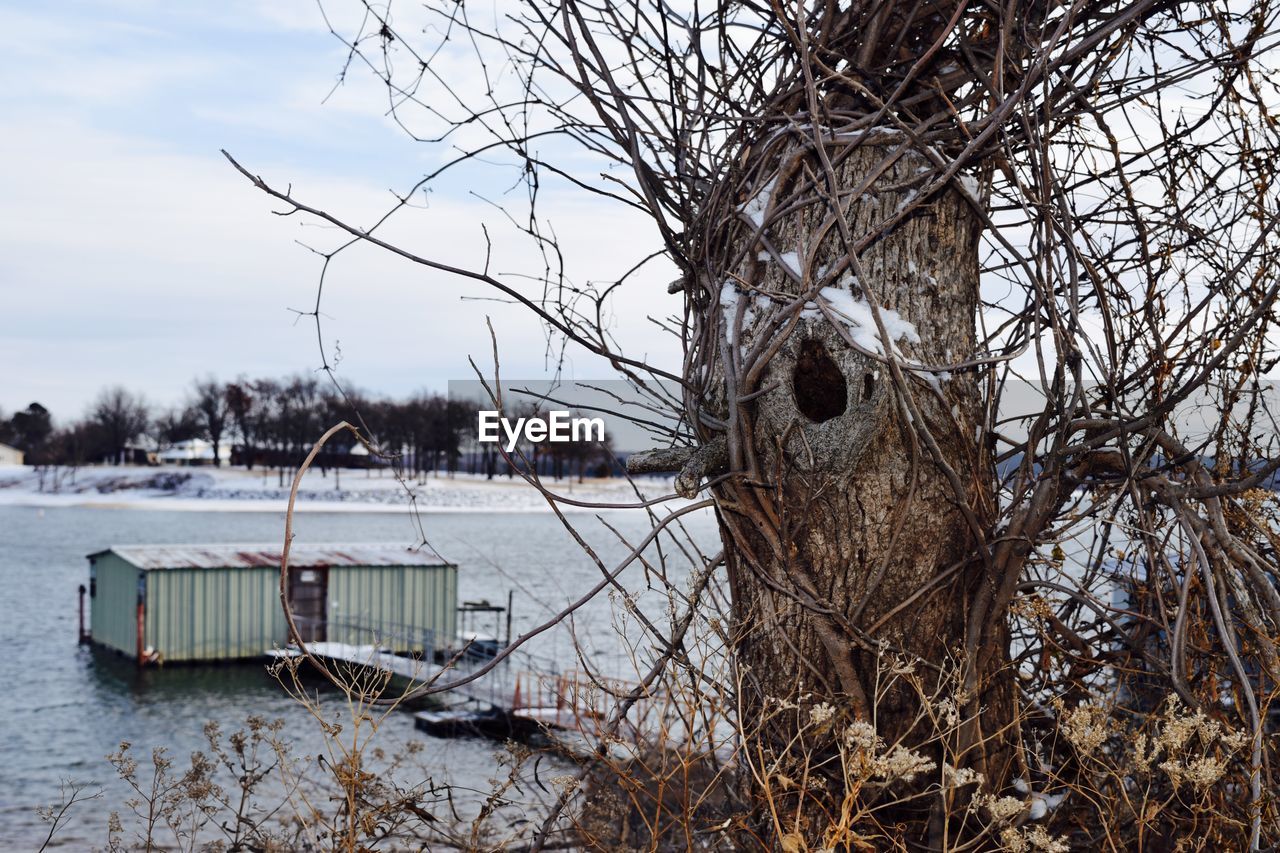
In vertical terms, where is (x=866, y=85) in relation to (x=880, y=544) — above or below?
above

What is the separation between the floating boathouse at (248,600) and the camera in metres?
24.8

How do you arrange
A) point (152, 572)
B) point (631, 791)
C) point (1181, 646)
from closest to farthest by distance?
point (631, 791) → point (1181, 646) → point (152, 572)

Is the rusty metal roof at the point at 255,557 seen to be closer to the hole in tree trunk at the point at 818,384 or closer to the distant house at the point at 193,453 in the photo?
the hole in tree trunk at the point at 818,384

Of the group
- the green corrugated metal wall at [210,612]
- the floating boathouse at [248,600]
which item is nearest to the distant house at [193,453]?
the floating boathouse at [248,600]

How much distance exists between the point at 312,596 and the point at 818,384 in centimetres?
2463

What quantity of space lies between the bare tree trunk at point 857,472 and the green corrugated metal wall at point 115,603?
25116 millimetres

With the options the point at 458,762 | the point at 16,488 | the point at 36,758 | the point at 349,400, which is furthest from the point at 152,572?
the point at 16,488

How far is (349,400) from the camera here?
8.61 feet

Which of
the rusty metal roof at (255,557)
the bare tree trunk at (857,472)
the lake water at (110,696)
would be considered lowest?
the lake water at (110,696)

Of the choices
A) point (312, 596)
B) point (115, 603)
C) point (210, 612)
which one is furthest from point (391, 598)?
point (115, 603)

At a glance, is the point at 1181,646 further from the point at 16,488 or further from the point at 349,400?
the point at 16,488

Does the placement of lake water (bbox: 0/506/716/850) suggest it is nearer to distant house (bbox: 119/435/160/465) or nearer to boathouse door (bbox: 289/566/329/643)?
boathouse door (bbox: 289/566/329/643)

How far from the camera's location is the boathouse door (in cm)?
2517

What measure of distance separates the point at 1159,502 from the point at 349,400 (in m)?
1.99
